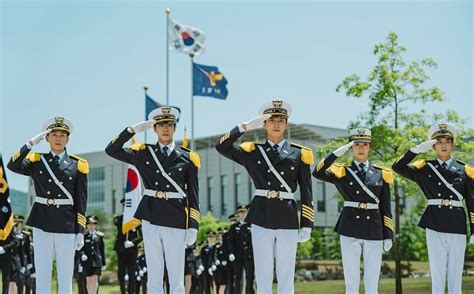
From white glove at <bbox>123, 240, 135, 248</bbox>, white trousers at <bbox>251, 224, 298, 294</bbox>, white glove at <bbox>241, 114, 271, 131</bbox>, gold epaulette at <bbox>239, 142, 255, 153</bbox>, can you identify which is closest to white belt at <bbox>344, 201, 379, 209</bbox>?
white trousers at <bbox>251, 224, 298, 294</bbox>

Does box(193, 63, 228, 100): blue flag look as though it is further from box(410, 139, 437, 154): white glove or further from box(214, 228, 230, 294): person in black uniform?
box(410, 139, 437, 154): white glove

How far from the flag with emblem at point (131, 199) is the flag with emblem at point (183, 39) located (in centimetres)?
1481

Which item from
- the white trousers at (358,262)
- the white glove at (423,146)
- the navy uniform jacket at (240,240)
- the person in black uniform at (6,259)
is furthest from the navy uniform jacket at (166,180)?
the navy uniform jacket at (240,240)

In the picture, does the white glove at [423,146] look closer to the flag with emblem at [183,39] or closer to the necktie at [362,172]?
the necktie at [362,172]

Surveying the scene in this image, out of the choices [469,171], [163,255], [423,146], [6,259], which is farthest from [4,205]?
[469,171]

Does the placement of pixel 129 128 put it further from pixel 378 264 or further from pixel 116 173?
pixel 116 173

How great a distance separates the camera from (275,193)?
25.9 feet

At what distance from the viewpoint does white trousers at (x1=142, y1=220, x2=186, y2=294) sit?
7703 mm

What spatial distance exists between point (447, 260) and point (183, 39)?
22.6m

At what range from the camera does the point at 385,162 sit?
19.8 meters

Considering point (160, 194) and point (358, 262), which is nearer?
point (160, 194)

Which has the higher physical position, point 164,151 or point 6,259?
point 164,151

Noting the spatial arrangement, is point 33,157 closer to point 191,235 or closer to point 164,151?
point 164,151

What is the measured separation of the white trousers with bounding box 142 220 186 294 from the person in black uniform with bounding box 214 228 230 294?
8.66m
